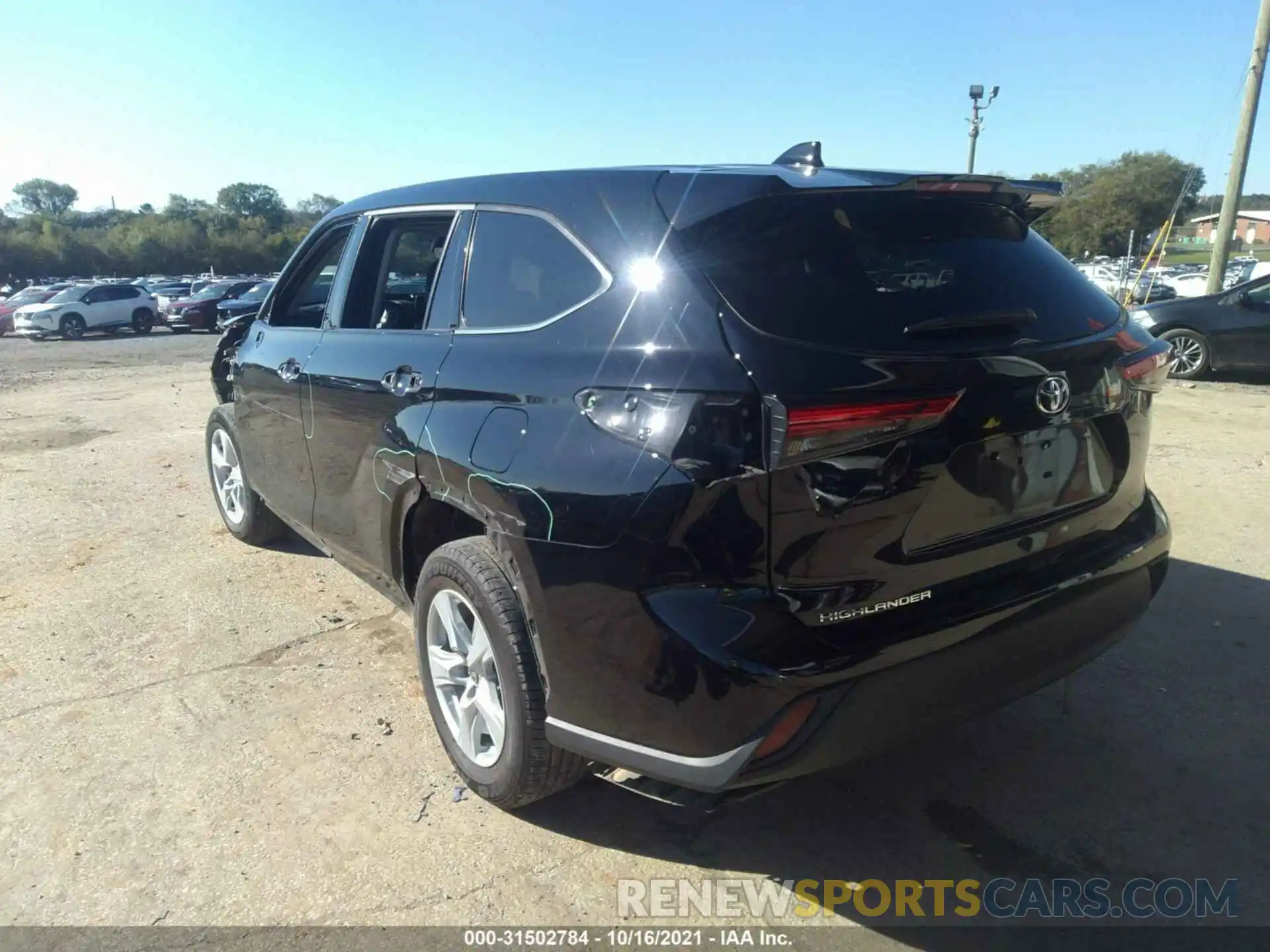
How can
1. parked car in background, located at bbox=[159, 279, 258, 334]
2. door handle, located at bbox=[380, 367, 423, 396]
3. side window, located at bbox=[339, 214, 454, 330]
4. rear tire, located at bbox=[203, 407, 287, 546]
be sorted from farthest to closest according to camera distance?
1. parked car in background, located at bbox=[159, 279, 258, 334]
2. rear tire, located at bbox=[203, 407, 287, 546]
3. side window, located at bbox=[339, 214, 454, 330]
4. door handle, located at bbox=[380, 367, 423, 396]

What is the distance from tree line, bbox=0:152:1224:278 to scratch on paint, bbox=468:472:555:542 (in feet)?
49.1

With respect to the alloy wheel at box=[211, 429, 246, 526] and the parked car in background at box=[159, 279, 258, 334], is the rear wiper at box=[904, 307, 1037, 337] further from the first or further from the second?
the parked car in background at box=[159, 279, 258, 334]

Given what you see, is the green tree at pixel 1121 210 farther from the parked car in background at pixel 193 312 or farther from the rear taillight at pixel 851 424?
the rear taillight at pixel 851 424

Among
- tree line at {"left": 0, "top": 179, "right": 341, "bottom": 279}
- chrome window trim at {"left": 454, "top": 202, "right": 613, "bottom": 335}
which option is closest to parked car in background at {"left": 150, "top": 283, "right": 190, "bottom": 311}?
tree line at {"left": 0, "top": 179, "right": 341, "bottom": 279}

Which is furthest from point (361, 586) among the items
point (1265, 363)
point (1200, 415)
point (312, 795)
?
point (1265, 363)

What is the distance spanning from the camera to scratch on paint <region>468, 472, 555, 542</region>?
2352mm

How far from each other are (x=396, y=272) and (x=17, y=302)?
34638 millimetres

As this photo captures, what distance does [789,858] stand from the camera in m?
2.63

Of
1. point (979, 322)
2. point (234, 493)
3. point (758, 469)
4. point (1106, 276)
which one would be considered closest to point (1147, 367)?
point (979, 322)

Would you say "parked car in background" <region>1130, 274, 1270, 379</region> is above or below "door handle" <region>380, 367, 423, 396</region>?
below

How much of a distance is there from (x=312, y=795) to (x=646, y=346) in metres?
1.85

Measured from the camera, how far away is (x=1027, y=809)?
2799mm

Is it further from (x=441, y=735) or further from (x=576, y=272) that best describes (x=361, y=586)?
(x=576, y=272)

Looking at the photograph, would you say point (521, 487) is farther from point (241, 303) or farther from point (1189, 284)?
point (1189, 284)
